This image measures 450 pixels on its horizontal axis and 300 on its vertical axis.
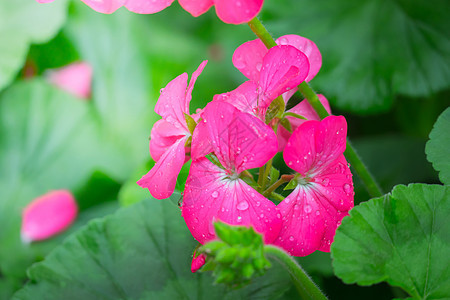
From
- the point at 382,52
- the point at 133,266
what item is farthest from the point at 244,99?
the point at 382,52

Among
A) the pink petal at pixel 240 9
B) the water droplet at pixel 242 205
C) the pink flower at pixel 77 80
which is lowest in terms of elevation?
the water droplet at pixel 242 205

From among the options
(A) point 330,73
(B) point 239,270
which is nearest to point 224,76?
(A) point 330,73

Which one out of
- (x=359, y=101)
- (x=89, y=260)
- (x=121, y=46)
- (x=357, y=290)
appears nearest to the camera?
(x=89, y=260)

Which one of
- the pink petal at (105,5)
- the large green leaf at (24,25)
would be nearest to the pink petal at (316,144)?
the pink petal at (105,5)

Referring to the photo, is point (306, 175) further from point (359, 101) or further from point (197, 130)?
point (359, 101)

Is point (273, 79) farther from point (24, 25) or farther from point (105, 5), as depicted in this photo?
point (24, 25)

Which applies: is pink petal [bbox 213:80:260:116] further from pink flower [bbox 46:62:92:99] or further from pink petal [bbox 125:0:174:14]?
pink flower [bbox 46:62:92:99]

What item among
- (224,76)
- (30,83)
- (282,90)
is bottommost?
(224,76)

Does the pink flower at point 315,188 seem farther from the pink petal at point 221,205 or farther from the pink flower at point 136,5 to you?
the pink flower at point 136,5
